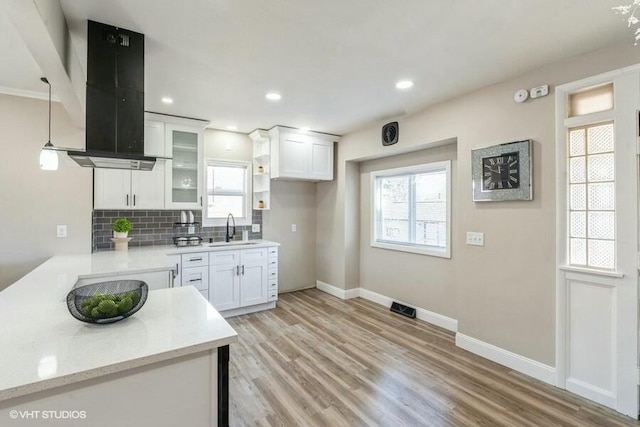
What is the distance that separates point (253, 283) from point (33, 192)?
2553 millimetres

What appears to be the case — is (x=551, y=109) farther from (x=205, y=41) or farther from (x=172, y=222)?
(x=172, y=222)

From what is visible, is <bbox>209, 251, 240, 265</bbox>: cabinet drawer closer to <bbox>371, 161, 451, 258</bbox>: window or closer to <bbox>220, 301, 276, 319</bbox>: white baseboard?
<bbox>220, 301, 276, 319</bbox>: white baseboard

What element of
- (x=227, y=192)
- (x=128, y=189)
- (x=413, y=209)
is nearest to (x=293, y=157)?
(x=227, y=192)

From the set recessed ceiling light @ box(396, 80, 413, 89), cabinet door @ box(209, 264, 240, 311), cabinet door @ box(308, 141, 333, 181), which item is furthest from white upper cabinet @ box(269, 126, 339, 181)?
recessed ceiling light @ box(396, 80, 413, 89)

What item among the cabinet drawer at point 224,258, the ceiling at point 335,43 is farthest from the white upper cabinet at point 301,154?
the cabinet drawer at point 224,258

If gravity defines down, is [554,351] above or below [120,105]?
below

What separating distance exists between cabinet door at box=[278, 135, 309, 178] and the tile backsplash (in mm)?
1389

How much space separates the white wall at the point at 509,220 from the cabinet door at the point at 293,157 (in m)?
1.61

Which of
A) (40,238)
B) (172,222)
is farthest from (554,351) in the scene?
(40,238)

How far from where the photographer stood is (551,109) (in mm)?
2467

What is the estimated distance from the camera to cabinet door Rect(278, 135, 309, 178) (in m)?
4.40

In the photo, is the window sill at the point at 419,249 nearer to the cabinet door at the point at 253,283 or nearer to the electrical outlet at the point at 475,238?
the electrical outlet at the point at 475,238

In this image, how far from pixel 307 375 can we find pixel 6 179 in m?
3.45

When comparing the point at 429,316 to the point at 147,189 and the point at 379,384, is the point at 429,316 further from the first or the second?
the point at 147,189
